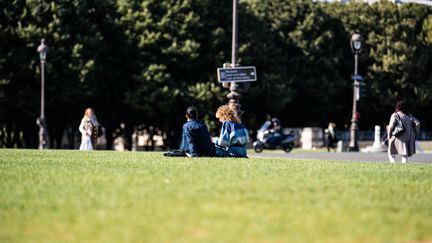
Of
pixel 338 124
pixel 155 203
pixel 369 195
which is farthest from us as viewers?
pixel 338 124

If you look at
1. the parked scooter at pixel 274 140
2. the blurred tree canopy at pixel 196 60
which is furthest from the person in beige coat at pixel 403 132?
the blurred tree canopy at pixel 196 60

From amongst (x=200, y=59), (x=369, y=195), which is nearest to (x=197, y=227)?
(x=369, y=195)

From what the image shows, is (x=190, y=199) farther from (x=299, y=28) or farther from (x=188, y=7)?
(x=299, y=28)

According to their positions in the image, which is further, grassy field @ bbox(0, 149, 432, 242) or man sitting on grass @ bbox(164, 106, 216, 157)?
man sitting on grass @ bbox(164, 106, 216, 157)

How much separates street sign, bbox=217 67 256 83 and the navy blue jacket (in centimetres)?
702

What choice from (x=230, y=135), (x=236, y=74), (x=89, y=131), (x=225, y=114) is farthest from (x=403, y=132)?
(x=89, y=131)

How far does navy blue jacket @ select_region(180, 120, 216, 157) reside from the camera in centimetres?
1842

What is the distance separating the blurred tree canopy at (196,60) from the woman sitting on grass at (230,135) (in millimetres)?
25552

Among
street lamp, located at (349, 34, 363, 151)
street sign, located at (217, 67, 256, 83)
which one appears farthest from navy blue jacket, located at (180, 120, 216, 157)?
street lamp, located at (349, 34, 363, 151)

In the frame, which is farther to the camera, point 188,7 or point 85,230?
point 188,7

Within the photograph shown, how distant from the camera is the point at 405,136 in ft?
70.8

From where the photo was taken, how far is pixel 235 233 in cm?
658

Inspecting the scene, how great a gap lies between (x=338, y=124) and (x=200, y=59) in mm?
14919

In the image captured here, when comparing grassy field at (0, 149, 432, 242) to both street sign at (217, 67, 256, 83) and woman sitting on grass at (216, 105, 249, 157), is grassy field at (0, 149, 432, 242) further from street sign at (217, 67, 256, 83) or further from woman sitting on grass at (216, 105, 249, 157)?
street sign at (217, 67, 256, 83)
